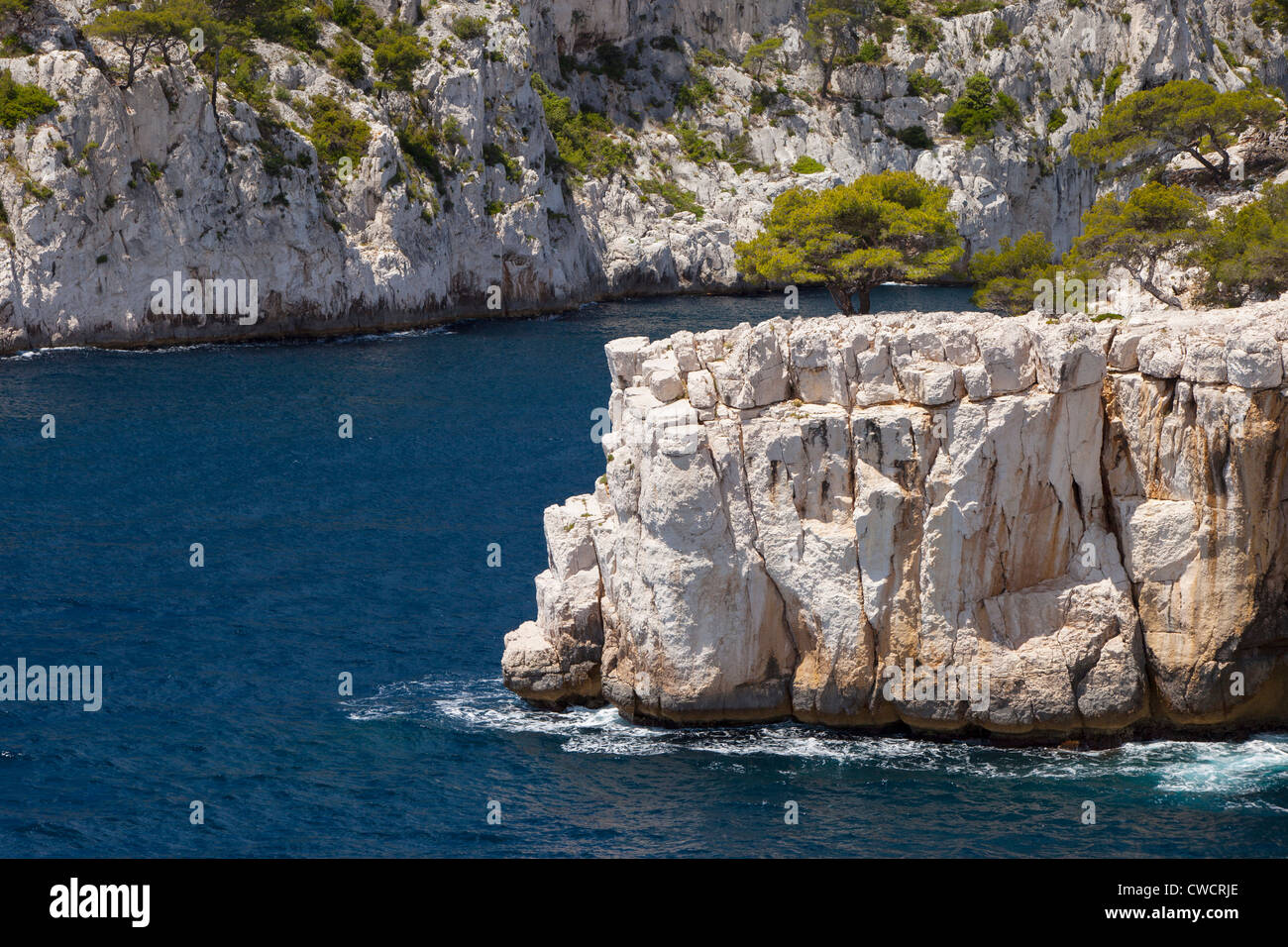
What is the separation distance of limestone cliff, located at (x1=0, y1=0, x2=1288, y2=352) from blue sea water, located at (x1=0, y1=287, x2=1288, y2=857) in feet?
87.0

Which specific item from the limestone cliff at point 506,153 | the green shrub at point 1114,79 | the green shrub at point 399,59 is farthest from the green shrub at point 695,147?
the green shrub at point 1114,79

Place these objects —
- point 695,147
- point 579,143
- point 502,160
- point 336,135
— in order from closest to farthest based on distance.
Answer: point 336,135, point 502,160, point 579,143, point 695,147

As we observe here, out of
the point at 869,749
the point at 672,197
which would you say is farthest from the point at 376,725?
the point at 672,197

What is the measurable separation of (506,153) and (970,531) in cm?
8452

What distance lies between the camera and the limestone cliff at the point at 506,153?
86.6 meters

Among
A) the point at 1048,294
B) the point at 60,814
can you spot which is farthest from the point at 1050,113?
the point at 60,814

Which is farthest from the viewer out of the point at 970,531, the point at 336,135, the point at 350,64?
the point at 350,64

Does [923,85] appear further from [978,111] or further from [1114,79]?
[1114,79]

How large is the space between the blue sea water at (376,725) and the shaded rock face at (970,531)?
142cm

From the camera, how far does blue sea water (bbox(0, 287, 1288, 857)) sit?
2925cm

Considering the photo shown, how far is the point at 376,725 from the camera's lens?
35031mm

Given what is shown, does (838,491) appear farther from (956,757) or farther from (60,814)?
(60,814)

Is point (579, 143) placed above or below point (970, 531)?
→ above

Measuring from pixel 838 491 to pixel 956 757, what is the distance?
7117mm
